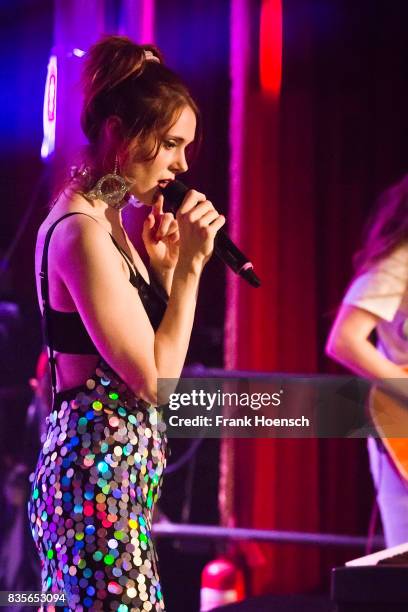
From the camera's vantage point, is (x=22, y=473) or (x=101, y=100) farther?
(x=22, y=473)

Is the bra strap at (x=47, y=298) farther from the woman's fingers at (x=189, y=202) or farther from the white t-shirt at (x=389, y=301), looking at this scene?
the white t-shirt at (x=389, y=301)

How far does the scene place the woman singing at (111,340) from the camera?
1139 millimetres

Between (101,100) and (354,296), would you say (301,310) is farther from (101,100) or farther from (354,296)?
(101,100)

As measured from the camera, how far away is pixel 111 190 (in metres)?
1.31

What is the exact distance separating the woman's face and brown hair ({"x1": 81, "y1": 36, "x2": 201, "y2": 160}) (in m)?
0.01

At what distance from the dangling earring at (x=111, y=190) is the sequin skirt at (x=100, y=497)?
0.82ft

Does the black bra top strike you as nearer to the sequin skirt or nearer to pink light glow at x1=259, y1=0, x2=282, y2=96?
the sequin skirt

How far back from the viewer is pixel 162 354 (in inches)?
46.9

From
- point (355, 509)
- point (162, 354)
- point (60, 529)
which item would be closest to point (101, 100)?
point (162, 354)

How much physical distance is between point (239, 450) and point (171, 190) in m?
1.65

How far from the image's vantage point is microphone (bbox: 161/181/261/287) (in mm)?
1345

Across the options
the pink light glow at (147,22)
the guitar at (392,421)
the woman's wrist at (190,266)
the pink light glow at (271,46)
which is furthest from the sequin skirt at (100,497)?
the pink light glow at (271,46)

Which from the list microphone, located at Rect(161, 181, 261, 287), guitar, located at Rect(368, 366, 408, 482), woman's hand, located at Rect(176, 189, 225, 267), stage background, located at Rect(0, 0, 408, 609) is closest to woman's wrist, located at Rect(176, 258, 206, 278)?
woman's hand, located at Rect(176, 189, 225, 267)

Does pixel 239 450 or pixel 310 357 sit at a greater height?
pixel 310 357
